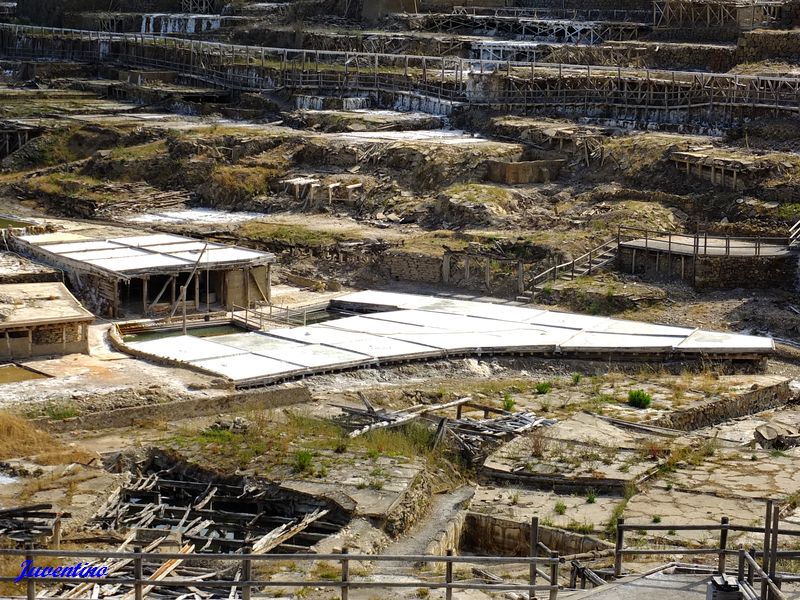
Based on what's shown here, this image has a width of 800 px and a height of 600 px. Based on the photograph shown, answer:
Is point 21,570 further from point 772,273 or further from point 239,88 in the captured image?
point 239,88

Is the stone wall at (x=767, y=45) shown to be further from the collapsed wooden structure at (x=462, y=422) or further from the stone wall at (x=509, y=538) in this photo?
the stone wall at (x=509, y=538)

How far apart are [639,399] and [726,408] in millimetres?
1613

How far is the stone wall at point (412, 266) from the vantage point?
1551 inches

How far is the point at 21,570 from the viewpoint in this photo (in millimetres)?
15906

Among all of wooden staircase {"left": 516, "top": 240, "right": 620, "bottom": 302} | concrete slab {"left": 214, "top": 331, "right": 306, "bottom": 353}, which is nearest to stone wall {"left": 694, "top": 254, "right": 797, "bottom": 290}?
wooden staircase {"left": 516, "top": 240, "right": 620, "bottom": 302}

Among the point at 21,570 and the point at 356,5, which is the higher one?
the point at 356,5

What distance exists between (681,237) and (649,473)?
18.9m

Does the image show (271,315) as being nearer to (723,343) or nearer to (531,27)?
(723,343)

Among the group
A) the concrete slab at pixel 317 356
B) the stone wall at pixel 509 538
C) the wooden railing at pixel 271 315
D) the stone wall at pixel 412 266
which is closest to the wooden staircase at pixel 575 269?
the stone wall at pixel 412 266

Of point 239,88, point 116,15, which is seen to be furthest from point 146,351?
point 116,15

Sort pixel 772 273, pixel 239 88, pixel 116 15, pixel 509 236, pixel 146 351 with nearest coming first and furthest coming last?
pixel 146 351
pixel 772 273
pixel 509 236
pixel 239 88
pixel 116 15

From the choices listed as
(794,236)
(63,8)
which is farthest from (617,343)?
(63,8)

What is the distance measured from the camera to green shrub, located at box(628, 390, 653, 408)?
2672cm

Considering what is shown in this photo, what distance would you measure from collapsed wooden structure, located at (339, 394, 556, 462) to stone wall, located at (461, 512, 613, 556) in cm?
268
